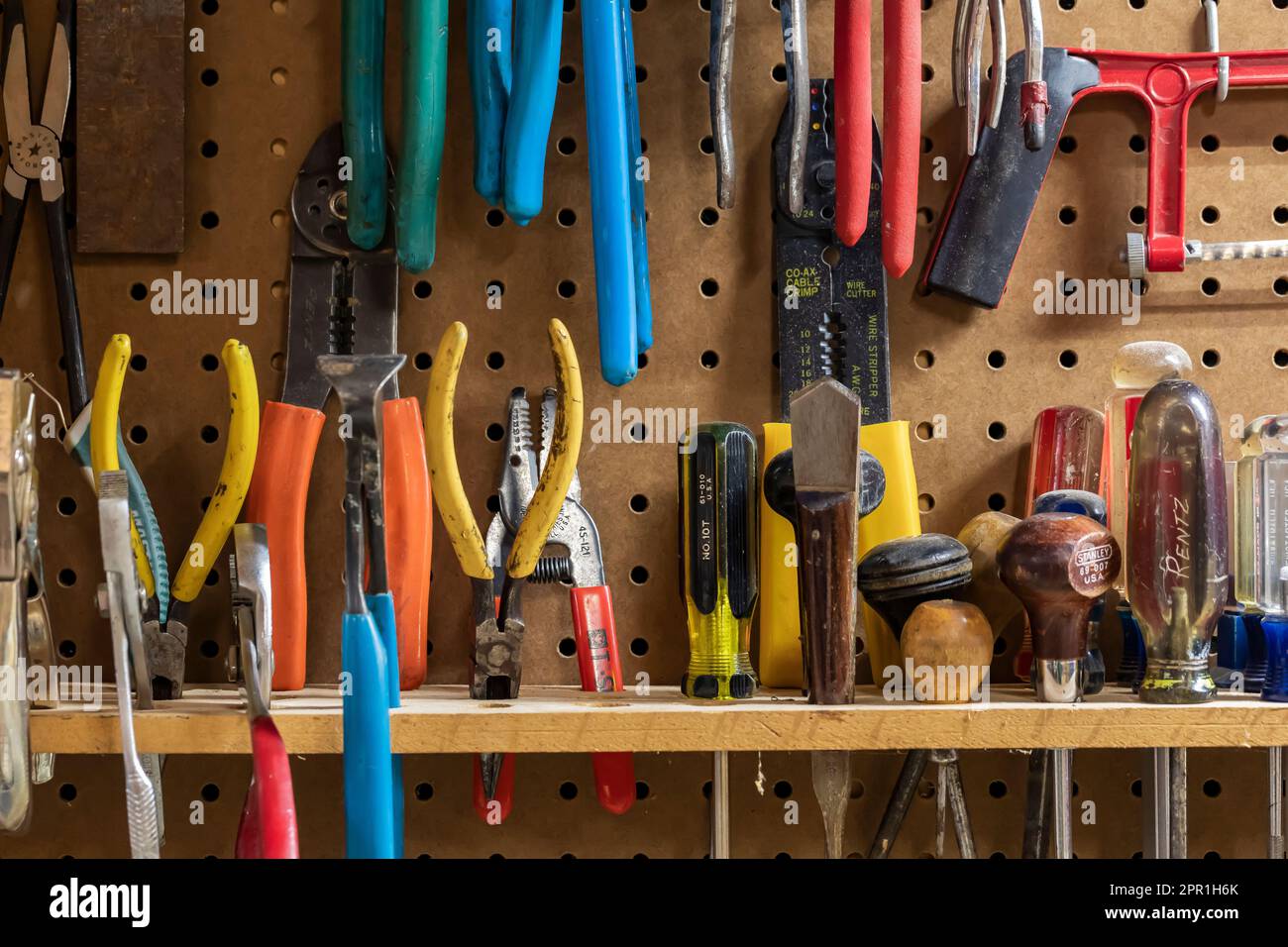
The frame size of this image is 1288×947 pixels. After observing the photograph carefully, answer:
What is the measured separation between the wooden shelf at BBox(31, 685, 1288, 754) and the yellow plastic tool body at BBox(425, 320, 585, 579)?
136 millimetres

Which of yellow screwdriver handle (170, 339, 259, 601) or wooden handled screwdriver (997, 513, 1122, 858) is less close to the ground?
yellow screwdriver handle (170, 339, 259, 601)

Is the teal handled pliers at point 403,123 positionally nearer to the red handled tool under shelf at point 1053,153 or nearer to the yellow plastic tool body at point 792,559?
the yellow plastic tool body at point 792,559

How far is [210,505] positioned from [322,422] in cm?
12

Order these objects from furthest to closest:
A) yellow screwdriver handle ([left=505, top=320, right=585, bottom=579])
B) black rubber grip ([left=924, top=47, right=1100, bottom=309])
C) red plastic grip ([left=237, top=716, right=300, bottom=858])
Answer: black rubber grip ([left=924, top=47, right=1100, bottom=309]) → yellow screwdriver handle ([left=505, top=320, right=585, bottom=579]) → red plastic grip ([left=237, top=716, right=300, bottom=858])

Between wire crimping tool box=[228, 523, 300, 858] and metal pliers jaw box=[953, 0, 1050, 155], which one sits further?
metal pliers jaw box=[953, 0, 1050, 155]

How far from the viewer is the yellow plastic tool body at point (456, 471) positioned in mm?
890

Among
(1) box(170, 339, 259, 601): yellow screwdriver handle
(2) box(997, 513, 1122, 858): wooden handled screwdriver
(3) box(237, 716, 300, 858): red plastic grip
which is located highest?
(1) box(170, 339, 259, 601): yellow screwdriver handle

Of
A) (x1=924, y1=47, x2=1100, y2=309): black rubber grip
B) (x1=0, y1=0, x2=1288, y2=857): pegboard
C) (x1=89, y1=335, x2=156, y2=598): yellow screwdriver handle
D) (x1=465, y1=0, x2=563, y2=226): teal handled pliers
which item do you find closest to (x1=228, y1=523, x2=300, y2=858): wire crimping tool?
(x1=89, y1=335, x2=156, y2=598): yellow screwdriver handle

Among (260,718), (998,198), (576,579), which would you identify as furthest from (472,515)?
(998,198)

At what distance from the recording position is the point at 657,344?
3.54 ft

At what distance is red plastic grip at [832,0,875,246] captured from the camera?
931mm

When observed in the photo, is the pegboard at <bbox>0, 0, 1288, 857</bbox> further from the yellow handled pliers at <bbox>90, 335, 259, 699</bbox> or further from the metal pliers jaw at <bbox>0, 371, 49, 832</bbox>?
the metal pliers jaw at <bbox>0, 371, 49, 832</bbox>

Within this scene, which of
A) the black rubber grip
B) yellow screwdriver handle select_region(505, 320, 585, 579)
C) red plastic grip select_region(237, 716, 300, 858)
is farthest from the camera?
the black rubber grip

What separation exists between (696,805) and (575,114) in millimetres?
664
